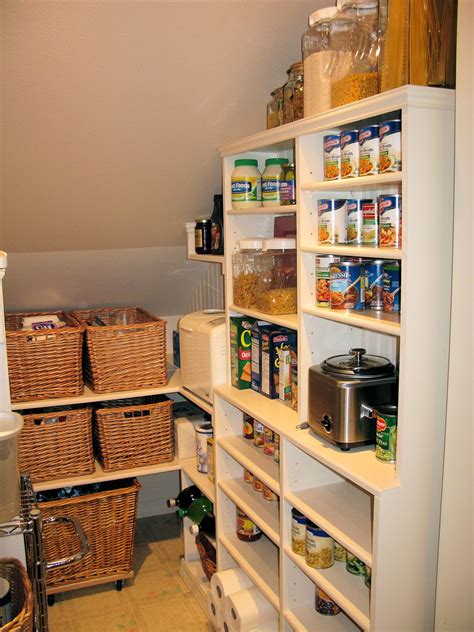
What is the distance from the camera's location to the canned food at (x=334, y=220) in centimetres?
180

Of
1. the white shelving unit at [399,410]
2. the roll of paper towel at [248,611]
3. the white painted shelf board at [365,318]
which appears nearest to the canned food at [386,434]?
the white shelving unit at [399,410]

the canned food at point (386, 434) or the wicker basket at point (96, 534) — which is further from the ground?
the canned food at point (386, 434)

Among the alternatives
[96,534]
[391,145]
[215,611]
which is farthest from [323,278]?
[96,534]

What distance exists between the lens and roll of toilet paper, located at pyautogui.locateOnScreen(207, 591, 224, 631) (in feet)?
7.66

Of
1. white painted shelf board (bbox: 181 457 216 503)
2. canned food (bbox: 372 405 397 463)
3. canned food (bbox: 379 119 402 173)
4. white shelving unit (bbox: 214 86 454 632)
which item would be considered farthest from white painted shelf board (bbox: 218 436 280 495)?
canned food (bbox: 379 119 402 173)

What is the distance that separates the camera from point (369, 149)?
158cm

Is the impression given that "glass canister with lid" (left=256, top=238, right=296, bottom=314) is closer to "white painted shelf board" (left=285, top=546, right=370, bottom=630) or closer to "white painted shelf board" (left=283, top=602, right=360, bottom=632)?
"white painted shelf board" (left=285, top=546, right=370, bottom=630)

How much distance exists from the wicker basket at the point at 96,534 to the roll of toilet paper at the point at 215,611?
1.74ft

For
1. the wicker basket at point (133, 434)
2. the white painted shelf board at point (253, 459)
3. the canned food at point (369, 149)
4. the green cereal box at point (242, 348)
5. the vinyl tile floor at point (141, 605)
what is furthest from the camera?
the wicker basket at point (133, 434)

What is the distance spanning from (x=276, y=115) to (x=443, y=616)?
1.63 metres

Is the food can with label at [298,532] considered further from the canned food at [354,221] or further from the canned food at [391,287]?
the canned food at [354,221]

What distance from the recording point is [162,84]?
2158 mm

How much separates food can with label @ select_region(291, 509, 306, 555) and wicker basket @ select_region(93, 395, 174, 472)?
3.65 feet

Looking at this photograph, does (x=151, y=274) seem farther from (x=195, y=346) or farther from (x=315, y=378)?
(x=315, y=378)
